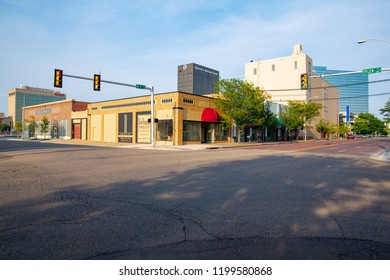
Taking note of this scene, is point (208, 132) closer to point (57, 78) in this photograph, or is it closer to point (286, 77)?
point (57, 78)

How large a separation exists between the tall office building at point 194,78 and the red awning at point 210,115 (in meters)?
136

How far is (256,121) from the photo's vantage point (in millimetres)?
37906

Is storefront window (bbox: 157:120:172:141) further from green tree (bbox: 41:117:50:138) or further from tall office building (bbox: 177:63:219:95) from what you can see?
tall office building (bbox: 177:63:219:95)

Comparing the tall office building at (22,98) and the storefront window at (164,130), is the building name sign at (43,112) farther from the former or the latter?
the tall office building at (22,98)

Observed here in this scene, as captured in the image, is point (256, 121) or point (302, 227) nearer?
point (302, 227)

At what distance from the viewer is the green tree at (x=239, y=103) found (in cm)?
3691

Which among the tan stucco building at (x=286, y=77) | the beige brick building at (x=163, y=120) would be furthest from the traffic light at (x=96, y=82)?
the tan stucco building at (x=286, y=77)

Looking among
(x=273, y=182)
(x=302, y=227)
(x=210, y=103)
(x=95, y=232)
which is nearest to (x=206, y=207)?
(x=302, y=227)

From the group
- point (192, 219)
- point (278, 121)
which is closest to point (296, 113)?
point (278, 121)

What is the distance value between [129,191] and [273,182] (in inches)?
180

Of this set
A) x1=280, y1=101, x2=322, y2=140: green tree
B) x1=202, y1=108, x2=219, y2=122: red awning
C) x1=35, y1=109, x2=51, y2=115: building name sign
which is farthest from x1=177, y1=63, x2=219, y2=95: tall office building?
x1=202, y1=108, x2=219, y2=122: red awning

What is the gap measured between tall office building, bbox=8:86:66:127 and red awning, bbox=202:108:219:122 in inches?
5857

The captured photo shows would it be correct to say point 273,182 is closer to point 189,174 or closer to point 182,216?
point 189,174

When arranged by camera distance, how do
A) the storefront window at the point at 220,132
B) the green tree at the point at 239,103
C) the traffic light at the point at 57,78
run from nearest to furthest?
the traffic light at the point at 57,78 < the green tree at the point at 239,103 < the storefront window at the point at 220,132
